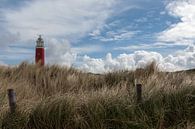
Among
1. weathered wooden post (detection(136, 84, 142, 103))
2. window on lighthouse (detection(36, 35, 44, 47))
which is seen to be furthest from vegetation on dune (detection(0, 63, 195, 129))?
window on lighthouse (detection(36, 35, 44, 47))

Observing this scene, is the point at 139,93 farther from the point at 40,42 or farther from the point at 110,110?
the point at 40,42

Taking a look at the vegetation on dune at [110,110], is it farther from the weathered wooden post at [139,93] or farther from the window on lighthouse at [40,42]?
the window on lighthouse at [40,42]

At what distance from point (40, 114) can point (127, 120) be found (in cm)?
230

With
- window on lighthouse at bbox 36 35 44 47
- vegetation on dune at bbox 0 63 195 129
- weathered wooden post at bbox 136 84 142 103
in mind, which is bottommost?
vegetation on dune at bbox 0 63 195 129

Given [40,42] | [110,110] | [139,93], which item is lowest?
[110,110]

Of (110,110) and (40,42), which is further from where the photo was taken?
(40,42)

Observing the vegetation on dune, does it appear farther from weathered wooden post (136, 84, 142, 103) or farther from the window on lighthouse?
the window on lighthouse

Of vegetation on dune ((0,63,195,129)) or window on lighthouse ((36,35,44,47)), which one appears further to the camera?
window on lighthouse ((36,35,44,47))

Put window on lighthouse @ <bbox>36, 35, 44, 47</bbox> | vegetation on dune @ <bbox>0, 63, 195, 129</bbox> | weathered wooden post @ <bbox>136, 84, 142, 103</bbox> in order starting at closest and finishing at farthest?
vegetation on dune @ <bbox>0, 63, 195, 129</bbox> < weathered wooden post @ <bbox>136, 84, 142, 103</bbox> < window on lighthouse @ <bbox>36, 35, 44, 47</bbox>

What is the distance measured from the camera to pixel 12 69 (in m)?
19.0

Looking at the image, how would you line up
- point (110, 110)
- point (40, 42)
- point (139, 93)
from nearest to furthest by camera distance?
point (110, 110) → point (139, 93) → point (40, 42)

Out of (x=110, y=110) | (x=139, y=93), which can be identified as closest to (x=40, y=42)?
(x=139, y=93)

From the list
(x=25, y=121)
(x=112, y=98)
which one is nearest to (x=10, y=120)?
(x=25, y=121)

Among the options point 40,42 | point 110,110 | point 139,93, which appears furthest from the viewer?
point 40,42
